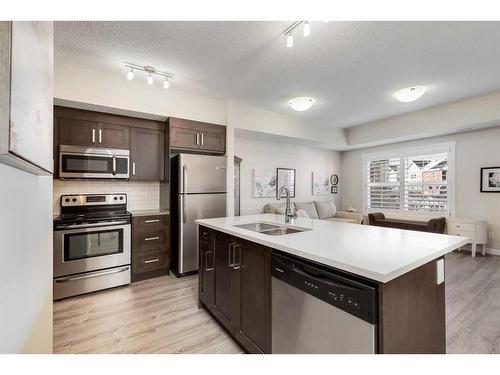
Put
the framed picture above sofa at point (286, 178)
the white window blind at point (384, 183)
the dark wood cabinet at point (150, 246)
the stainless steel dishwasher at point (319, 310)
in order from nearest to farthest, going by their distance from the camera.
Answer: the stainless steel dishwasher at point (319, 310) < the dark wood cabinet at point (150, 246) < the framed picture above sofa at point (286, 178) < the white window blind at point (384, 183)

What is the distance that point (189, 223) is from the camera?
3205 mm

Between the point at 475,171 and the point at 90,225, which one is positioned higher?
the point at 475,171

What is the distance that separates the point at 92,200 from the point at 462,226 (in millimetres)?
5965

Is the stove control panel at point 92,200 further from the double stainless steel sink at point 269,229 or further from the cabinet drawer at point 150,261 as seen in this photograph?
the double stainless steel sink at point 269,229

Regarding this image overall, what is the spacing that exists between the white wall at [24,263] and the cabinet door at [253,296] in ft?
3.59

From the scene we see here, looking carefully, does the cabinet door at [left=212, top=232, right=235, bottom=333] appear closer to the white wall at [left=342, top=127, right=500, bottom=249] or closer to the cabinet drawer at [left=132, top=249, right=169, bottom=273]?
the cabinet drawer at [left=132, top=249, right=169, bottom=273]

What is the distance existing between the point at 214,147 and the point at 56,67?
79.2 inches

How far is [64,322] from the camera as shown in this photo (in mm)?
2105

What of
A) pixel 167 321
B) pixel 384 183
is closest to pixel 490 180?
pixel 384 183

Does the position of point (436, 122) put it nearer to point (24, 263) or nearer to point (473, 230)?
point (473, 230)

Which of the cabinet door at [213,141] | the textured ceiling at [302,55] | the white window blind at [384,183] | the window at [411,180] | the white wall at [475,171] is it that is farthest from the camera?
the white window blind at [384,183]

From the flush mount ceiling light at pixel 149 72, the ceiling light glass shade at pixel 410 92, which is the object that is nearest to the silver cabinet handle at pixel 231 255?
the flush mount ceiling light at pixel 149 72

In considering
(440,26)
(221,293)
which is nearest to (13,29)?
(221,293)

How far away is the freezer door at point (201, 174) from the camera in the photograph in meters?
3.17
